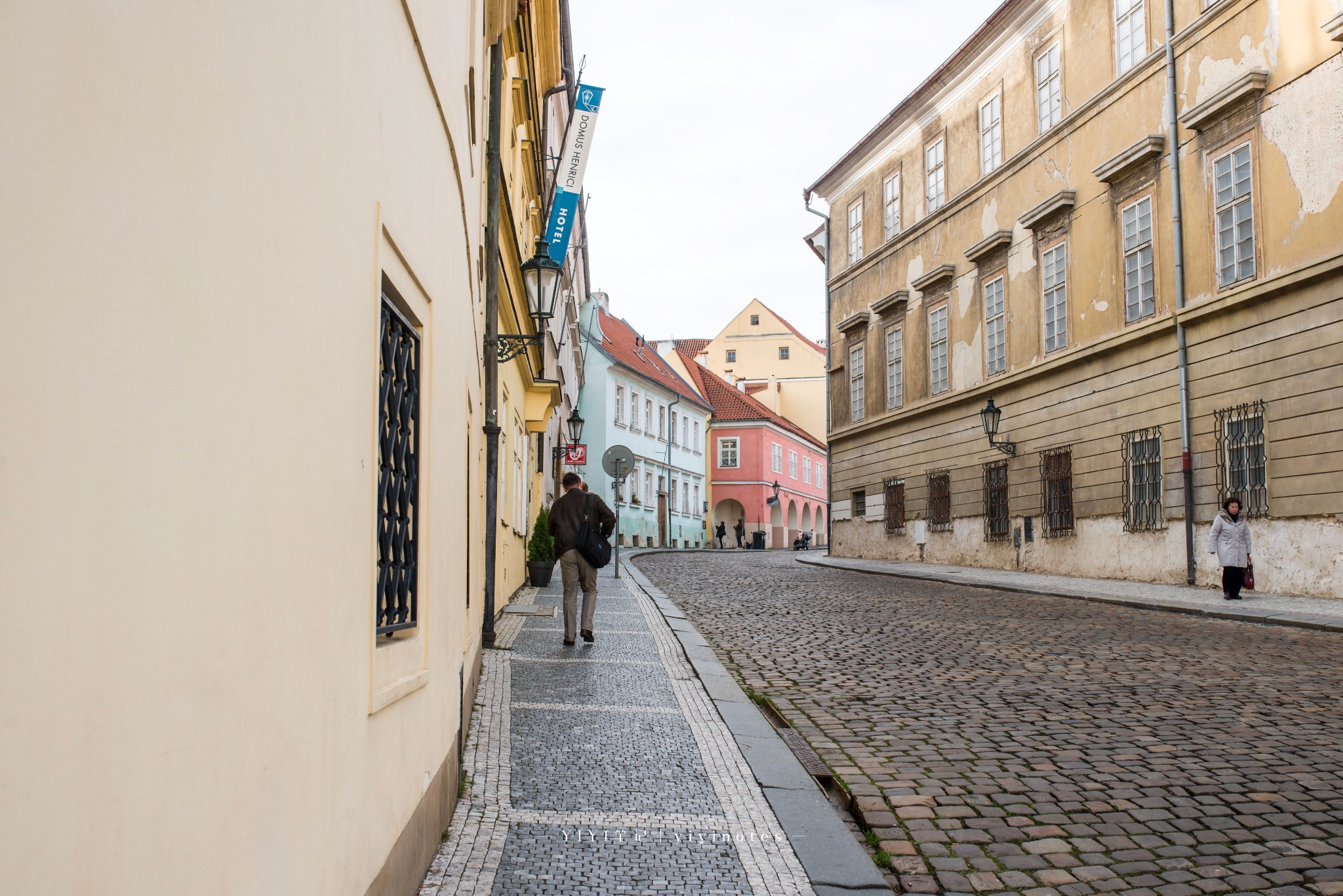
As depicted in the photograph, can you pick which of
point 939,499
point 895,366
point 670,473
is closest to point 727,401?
point 670,473

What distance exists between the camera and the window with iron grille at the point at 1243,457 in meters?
17.0

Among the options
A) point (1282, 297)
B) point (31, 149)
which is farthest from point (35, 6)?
point (1282, 297)

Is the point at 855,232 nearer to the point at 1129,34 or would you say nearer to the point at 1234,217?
the point at 1129,34

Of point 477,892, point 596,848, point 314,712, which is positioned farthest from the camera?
point 596,848

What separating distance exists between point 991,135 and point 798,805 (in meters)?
23.8

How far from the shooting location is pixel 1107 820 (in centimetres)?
504

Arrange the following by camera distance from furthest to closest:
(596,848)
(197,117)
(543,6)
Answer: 1. (543,6)
2. (596,848)
3. (197,117)

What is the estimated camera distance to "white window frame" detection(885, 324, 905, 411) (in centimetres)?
3052

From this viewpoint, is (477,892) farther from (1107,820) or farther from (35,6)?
(35,6)

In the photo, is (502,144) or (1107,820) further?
(502,144)

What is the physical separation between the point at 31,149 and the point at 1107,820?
5.04 metres

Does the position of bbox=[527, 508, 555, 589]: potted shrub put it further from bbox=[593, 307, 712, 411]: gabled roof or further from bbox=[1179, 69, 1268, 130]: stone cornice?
bbox=[593, 307, 712, 411]: gabled roof

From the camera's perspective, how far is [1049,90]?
2380 cm

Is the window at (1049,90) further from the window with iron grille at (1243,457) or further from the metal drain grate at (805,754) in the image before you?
the metal drain grate at (805,754)
